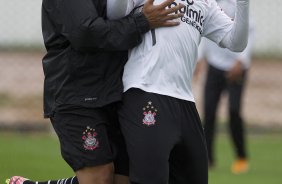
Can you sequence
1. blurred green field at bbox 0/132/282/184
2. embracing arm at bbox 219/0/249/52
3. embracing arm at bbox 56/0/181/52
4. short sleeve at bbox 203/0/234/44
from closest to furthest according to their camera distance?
embracing arm at bbox 56/0/181/52 → embracing arm at bbox 219/0/249/52 → short sleeve at bbox 203/0/234/44 → blurred green field at bbox 0/132/282/184

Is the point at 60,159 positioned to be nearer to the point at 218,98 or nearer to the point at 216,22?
the point at 218,98

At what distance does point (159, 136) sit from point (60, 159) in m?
5.73

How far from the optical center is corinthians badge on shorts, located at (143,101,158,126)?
6.45m

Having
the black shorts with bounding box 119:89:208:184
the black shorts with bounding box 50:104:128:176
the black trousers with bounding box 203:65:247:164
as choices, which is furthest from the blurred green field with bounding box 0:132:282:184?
the black shorts with bounding box 119:89:208:184

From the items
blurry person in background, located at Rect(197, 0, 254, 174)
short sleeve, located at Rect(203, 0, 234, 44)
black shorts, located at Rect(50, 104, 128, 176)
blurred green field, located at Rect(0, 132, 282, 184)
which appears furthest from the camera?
blurry person in background, located at Rect(197, 0, 254, 174)

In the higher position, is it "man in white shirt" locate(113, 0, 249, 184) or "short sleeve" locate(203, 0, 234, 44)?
"short sleeve" locate(203, 0, 234, 44)

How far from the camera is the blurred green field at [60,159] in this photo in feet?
35.2

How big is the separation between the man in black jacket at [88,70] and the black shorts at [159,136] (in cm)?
16

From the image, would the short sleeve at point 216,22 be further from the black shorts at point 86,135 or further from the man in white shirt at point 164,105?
the black shorts at point 86,135

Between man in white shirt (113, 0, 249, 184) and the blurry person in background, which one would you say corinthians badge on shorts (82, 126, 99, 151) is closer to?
man in white shirt (113, 0, 249, 184)

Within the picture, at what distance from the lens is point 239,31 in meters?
6.78

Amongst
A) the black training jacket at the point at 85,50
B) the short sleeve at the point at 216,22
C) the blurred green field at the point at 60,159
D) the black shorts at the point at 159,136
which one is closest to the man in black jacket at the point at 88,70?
the black training jacket at the point at 85,50

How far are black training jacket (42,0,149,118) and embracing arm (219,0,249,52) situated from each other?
2.12 feet

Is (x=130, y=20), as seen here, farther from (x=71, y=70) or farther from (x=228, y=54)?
(x=228, y=54)
